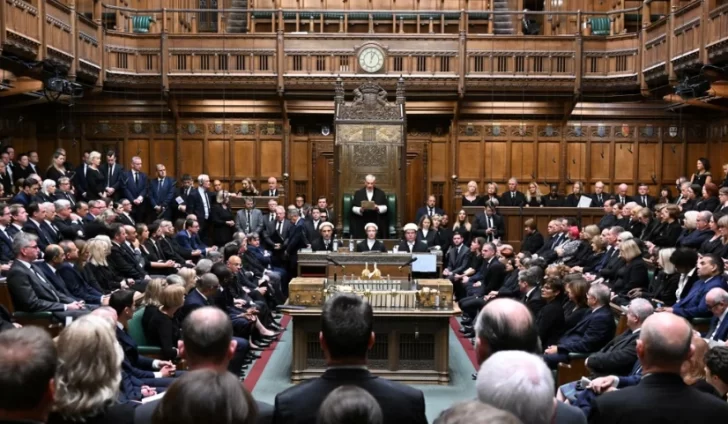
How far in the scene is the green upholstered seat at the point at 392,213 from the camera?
1424cm

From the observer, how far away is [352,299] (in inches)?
135

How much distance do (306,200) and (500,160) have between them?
160 inches

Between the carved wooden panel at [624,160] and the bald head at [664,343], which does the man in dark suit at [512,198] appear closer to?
the carved wooden panel at [624,160]

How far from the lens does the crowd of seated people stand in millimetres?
2646

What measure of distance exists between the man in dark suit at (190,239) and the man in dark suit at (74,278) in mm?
3739

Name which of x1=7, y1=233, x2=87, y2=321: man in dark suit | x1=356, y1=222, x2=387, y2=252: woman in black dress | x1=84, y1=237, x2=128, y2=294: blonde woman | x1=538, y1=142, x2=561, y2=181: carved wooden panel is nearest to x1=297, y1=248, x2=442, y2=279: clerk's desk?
x1=356, y1=222, x2=387, y2=252: woman in black dress

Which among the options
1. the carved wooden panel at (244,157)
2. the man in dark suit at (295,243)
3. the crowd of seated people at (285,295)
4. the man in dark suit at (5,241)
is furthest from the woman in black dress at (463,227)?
the man in dark suit at (5,241)

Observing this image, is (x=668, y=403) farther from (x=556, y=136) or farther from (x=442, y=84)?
(x=556, y=136)

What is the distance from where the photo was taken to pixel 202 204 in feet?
49.2

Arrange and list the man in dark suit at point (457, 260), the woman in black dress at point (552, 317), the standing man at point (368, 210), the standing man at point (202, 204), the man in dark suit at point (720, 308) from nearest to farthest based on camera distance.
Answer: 1. the man in dark suit at point (720, 308)
2. the woman in black dress at point (552, 317)
3. the man in dark suit at point (457, 260)
4. the standing man at point (368, 210)
5. the standing man at point (202, 204)

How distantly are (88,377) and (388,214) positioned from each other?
1108cm

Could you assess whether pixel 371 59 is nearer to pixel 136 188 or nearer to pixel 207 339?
pixel 136 188

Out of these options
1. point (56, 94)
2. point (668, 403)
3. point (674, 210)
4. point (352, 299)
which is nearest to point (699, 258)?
point (674, 210)

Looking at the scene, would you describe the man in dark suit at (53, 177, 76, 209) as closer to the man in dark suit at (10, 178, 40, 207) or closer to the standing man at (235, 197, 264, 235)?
the man in dark suit at (10, 178, 40, 207)
